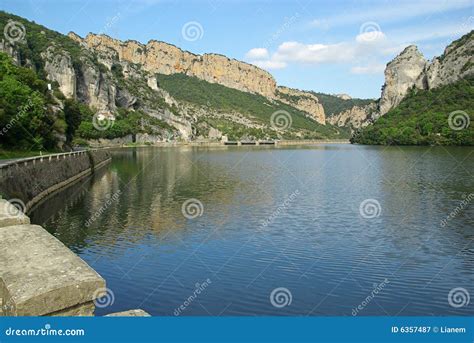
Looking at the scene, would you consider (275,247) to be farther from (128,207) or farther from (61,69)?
(61,69)

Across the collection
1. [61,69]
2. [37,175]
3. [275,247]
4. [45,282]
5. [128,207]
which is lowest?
[128,207]

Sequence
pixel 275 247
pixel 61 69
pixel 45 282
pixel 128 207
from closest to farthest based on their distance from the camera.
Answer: pixel 45 282 → pixel 275 247 → pixel 128 207 → pixel 61 69

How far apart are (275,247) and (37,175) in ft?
87.4

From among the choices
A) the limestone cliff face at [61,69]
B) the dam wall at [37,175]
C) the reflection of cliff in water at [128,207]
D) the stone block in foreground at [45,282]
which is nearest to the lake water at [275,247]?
the reflection of cliff in water at [128,207]

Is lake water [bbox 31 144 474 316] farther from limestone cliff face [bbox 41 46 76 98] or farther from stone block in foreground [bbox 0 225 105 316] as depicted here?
limestone cliff face [bbox 41 46 76 98]

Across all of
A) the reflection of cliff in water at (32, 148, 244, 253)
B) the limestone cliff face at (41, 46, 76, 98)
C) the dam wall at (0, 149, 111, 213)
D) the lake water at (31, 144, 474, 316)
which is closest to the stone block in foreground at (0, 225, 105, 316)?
the lake water at (31, 144, 474, 316)

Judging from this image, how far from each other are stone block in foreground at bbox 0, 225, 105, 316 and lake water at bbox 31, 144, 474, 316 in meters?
9.53

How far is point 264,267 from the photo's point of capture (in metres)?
21.6

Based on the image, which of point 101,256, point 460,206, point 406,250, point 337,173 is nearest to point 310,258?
point 406,250

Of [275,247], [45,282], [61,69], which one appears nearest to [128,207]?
[275,247]

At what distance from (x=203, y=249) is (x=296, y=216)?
11.5 metres

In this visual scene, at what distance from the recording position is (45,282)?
643cm

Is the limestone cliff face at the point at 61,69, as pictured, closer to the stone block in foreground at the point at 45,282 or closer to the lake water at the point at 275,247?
the lake water at the point at 275,247

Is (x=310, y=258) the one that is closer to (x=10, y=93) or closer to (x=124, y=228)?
(x=124, y=228)
